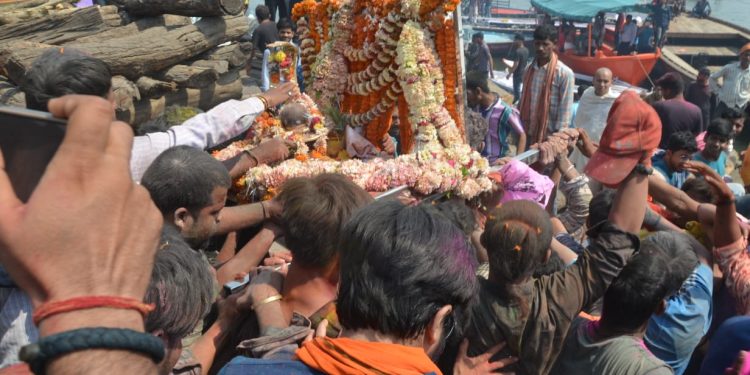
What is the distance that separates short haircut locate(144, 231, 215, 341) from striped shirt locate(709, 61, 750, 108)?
10053 millimetres

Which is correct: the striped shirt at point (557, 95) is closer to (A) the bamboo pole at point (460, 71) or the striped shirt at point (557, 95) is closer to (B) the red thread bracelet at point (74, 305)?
(A) the bamboo pole at point (460, 71)

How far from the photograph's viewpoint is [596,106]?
263 inches

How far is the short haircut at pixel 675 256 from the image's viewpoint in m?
2.39

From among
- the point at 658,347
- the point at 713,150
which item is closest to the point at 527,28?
the point at 713,150

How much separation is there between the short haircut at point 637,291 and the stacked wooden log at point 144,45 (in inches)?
Result: 187

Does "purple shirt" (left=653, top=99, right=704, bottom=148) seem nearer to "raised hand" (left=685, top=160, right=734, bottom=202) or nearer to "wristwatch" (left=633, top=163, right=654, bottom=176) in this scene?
"raised hand" (left=685, top=160, right=734, bottom=202)

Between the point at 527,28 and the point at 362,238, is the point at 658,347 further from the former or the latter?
the point at 527,28

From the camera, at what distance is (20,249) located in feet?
2.92

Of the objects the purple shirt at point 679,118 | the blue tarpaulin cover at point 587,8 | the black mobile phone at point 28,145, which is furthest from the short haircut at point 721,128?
the blue tarpaulin cover at point 587,8

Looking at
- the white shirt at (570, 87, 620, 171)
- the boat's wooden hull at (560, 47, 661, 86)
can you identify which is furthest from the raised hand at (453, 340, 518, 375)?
the boat's wooden hull at (560, 47, 661, 86)

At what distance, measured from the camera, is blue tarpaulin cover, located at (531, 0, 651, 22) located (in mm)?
17188

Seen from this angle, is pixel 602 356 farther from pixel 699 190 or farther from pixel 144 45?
pixel 144 45

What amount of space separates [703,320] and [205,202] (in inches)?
89.7

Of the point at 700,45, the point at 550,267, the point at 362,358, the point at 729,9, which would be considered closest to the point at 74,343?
the point at 362,358
